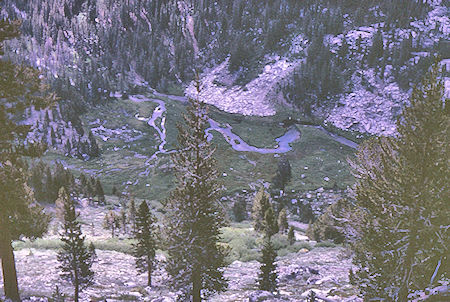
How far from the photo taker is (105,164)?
138750 mm

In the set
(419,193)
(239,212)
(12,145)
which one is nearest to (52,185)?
(239,212)

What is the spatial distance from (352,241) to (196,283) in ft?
33.5

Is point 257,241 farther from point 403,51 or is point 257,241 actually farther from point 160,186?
point 403,51

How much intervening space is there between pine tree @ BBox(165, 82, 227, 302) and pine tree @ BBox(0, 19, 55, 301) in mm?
6981

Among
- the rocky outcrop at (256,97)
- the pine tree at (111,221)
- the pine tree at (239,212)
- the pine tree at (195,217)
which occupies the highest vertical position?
the rocky outcrop at (256,97)

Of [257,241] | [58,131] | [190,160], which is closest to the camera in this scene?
[190,160]

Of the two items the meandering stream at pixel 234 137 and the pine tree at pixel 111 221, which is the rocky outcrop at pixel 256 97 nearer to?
the meandering stream at pixel 234 137

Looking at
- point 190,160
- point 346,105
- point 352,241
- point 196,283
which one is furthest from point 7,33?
point 346,105

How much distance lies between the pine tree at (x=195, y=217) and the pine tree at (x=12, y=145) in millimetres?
6981

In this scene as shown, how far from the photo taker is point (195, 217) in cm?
1712

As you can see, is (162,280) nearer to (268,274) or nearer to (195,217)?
(268,274)

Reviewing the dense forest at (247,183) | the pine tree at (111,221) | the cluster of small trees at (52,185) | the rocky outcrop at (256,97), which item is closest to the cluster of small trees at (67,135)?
the dense forest at (247,183)

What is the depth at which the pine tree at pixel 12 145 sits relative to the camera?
13039 millimetres

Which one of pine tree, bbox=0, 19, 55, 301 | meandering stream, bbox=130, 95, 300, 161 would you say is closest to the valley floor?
pine tree, bbox=0, 19, 55, 301
